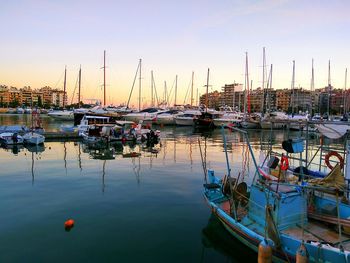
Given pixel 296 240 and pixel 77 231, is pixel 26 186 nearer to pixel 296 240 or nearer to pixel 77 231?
pixel 77 231

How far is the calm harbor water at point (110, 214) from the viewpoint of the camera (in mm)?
10469

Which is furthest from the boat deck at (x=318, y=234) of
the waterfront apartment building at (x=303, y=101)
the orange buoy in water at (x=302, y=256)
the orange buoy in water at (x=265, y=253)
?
the waterfront apartment building at (x=303, y=101)

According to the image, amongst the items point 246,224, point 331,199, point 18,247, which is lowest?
point 18,247

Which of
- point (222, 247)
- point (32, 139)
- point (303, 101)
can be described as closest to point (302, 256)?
point (222, 247)

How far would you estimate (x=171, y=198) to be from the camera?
16344mm

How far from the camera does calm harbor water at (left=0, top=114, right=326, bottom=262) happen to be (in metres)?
10.5

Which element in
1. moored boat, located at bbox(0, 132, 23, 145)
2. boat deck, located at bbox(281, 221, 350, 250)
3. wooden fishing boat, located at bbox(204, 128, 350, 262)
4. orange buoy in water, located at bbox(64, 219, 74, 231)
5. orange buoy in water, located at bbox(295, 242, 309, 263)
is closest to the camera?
orange buoy in water, located at bbox(295, 242, 309, 263)

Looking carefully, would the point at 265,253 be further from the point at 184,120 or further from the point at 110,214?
the point at 184,120

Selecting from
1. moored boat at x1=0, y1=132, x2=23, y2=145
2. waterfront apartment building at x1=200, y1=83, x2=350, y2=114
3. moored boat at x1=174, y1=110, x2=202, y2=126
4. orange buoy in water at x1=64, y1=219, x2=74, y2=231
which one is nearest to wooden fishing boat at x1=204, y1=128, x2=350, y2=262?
orange buoy in water at x1=64, y1=219, x2=74, y2=231

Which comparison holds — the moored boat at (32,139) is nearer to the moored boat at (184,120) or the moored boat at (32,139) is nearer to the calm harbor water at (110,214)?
the calm harbor water at (110,214)

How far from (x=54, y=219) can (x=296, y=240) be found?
9.74 m

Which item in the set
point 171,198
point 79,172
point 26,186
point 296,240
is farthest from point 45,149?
point 296,240

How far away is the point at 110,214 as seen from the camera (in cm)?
1390

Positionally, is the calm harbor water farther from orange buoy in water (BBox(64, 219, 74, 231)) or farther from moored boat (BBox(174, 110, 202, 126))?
moored boat (BBox(174, 110, 202, 126))
